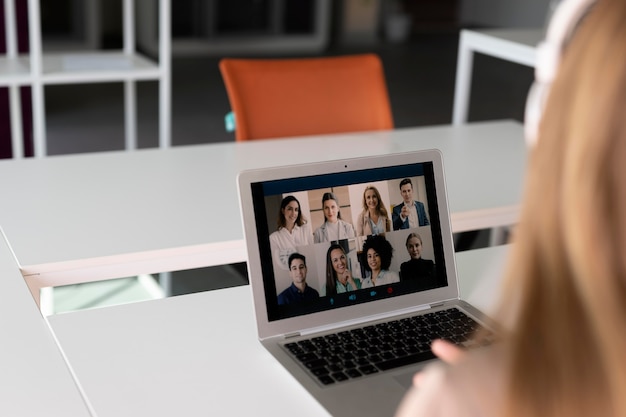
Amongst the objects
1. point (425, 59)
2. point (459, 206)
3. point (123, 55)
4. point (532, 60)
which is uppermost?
point (425, 59)

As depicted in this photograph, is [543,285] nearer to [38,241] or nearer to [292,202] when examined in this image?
[292,202]

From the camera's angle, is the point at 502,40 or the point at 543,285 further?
the point at 502,40

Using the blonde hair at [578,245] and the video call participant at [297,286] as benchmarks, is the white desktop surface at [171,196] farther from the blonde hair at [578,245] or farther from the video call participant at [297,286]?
the blonde hair at [578,245]

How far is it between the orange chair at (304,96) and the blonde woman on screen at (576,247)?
1791mm

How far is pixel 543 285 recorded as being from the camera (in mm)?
585

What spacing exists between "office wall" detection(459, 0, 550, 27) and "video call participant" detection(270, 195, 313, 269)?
891 cm

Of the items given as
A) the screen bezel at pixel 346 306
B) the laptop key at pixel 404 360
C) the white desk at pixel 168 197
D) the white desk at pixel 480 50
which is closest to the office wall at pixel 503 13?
the white desk at pixel 480 50

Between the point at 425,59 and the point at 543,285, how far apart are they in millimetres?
7705

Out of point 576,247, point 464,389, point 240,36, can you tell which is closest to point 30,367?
point 464,389

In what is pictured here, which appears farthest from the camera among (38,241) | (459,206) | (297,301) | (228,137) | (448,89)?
(448,89)

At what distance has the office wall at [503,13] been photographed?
9.68 m

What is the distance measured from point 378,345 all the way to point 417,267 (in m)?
0.17

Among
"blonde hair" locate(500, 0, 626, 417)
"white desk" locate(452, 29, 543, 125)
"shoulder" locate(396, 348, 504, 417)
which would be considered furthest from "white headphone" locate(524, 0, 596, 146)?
"white desk" locate(452, 29, 543, 125)

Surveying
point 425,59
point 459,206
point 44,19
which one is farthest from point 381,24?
point 459,206
